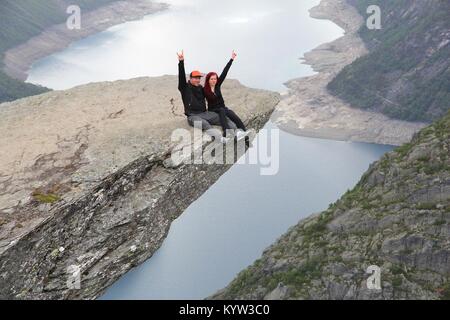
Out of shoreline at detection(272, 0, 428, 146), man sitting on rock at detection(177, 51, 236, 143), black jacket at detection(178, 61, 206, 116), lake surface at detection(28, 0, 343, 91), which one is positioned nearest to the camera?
black jacket at detection(178, 61, 206, 116)

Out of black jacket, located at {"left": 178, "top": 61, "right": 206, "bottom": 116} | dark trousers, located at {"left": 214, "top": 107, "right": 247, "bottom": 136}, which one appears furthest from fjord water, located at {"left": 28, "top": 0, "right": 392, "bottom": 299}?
black jacket, located at {"left": 178, "top": 61, "right": 206, "bottom": 116}

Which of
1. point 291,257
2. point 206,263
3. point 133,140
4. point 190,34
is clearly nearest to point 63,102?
point 133,140

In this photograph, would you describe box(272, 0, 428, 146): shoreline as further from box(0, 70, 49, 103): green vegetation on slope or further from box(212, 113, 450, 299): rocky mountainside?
box(212, 113, 450, 299): rocky mountainside

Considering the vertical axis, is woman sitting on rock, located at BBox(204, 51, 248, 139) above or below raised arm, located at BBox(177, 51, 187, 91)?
below

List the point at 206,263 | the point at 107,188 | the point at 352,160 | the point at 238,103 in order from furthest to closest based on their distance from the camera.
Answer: the point at 352,160
the point at 206,263
the point at 238,103
the point at 107,188

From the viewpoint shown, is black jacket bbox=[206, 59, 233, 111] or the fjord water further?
the fjord water

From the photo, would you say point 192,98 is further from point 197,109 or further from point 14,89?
point 14,89

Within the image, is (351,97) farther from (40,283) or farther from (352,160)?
(40,283)
